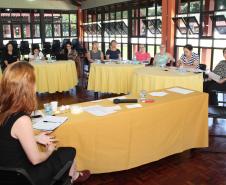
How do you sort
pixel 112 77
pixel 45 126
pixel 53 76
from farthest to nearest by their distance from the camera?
pixel 53 76 → pixel 112 77 → pixel 45 126

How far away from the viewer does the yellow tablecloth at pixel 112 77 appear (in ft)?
19.0

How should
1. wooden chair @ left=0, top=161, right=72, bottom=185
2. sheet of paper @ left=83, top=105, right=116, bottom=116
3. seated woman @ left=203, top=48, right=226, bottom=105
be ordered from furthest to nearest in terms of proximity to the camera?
seated woman @ left=203, top=48, right=226, bottom=105
sheet of paper @ left=83, top=105, right=116, bottom=116
wooden chair @ left=0, top=161, right=72, bottom=185

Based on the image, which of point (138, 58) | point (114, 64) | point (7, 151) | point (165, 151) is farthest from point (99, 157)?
A: point (138, 58)

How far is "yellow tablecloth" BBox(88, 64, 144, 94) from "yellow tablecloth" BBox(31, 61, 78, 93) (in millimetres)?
702

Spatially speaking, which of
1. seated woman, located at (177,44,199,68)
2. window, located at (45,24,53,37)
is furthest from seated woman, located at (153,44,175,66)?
window, located at (45,24,53,37)

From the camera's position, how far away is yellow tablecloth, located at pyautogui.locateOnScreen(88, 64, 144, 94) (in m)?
5.80

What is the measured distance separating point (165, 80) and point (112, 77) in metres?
1.70

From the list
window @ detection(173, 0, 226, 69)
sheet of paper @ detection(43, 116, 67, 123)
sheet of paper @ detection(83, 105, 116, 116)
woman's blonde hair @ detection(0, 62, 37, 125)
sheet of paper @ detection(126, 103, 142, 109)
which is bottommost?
sheet of paper @ detection(43, 116, 67, 123)

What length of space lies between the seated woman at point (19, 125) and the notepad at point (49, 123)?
42 cm

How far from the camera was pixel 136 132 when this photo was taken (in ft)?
8.55

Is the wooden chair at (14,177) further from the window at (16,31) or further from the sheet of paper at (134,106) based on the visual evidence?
the window at (16,31)

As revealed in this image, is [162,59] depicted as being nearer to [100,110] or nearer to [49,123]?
[100,110]

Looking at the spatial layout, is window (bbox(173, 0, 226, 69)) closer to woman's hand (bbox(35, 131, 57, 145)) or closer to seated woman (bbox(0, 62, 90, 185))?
woman's hand (bbox(35, 131, 57, 145))

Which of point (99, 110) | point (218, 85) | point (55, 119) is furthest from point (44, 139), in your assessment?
point (218, 85)
